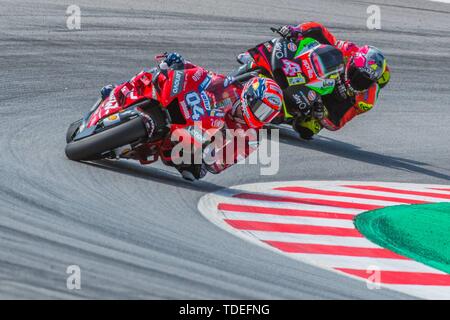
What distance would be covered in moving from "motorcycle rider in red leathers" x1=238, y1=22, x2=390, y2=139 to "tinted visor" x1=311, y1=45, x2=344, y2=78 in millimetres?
210

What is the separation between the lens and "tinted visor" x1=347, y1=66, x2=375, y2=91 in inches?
533

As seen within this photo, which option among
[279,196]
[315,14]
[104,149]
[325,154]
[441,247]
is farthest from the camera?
[315,14]

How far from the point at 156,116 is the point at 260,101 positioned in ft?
3.63

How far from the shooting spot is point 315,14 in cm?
2061

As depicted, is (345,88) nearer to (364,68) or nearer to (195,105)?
(364,68)

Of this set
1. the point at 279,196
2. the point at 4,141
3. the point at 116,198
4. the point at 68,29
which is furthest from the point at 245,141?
the point at 68,29

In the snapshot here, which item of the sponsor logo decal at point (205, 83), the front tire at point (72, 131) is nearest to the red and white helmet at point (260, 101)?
the sponsor logo decal at point (205, 83)

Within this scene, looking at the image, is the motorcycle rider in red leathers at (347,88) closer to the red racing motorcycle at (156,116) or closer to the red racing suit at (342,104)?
the red racing suit at (342,104)

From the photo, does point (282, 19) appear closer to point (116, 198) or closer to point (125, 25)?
point (125, 25)

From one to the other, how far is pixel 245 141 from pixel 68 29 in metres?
7.44

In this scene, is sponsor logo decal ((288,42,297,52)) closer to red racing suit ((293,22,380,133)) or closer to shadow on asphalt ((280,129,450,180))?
red racing suit ((293,22,380,133))

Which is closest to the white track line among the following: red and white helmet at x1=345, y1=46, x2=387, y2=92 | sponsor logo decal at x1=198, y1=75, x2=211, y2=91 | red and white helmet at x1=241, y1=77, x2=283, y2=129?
red and white helmet at x1=241, y1=77, x2=283, y2=129

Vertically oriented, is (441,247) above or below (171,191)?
below

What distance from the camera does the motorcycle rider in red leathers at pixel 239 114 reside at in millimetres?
10320
